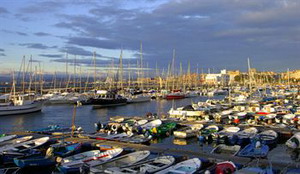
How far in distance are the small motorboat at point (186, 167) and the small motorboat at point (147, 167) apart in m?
0.58

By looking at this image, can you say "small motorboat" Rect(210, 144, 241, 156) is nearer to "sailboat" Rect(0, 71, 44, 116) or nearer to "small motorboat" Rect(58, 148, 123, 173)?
"small motorboat" Rect(58, 148, 123, 173)

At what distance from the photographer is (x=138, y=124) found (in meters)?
35.1

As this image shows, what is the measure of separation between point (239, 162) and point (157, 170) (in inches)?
215

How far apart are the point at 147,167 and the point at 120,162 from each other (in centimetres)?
257

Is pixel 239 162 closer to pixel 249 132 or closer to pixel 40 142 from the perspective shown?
pixel 249 132

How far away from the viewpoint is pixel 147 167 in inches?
666

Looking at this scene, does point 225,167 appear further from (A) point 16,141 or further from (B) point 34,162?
(A) point 16,141

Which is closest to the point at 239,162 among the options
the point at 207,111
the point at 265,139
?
the point at 265,139

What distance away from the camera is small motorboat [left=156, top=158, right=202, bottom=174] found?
16141 mm

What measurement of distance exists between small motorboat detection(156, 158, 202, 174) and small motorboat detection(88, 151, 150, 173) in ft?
9.31

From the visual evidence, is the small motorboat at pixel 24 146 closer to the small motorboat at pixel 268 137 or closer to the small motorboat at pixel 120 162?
the small motorboat at pixel 120 162

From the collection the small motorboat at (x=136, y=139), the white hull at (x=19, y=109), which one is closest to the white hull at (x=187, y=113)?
the small motorboat at (x=136, y=139)

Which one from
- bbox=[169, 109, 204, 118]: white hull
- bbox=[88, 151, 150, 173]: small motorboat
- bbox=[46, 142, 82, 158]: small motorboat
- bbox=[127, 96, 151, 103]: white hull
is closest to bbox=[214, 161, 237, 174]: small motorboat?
bbox=[88, 151, 150, 173]: small motorboat

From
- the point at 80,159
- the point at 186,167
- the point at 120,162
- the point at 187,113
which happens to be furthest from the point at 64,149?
the point at 187,113
